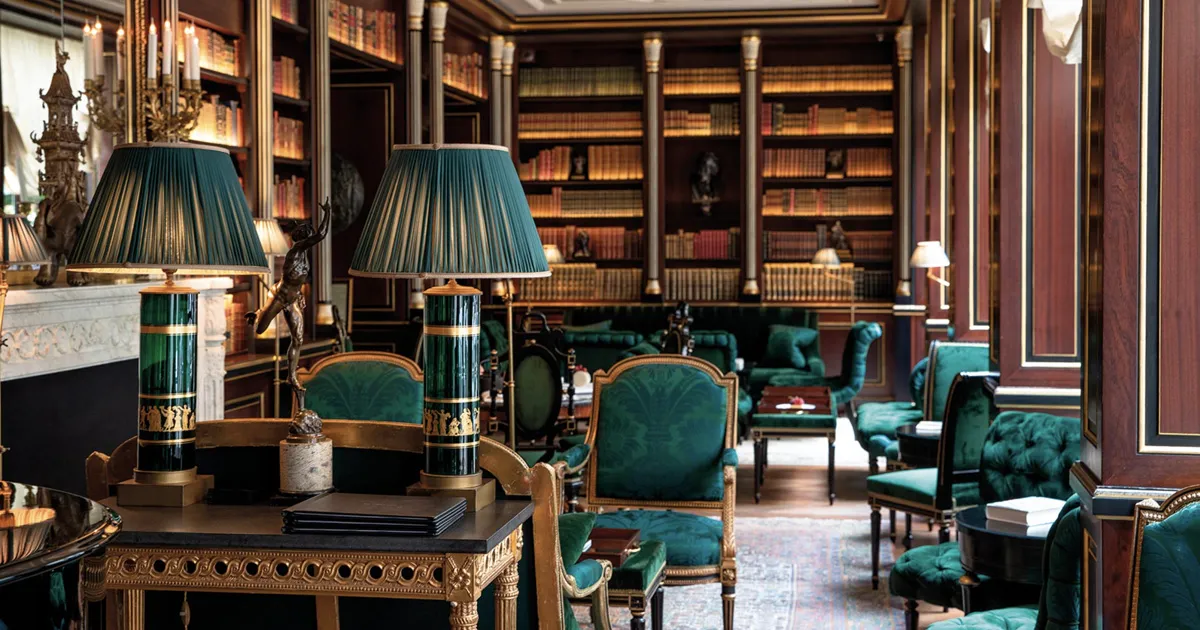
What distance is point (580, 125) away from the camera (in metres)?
11.8

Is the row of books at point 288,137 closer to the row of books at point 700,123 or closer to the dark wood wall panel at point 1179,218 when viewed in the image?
the row of books at point 700,123

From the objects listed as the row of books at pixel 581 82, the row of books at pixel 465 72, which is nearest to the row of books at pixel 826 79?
the row of books at pixel 581 82

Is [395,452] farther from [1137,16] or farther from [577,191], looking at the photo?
[577,191]

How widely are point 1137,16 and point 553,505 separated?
1.76m

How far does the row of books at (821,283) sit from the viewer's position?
1161cm

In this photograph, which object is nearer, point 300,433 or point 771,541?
point 300,433

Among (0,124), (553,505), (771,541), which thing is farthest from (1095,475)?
(0,124)

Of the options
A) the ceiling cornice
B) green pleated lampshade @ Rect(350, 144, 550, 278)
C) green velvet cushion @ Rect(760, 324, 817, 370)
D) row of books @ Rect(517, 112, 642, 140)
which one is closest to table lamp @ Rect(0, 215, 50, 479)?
green pleated lampshade @ Rect(350, 144, 550, 278)

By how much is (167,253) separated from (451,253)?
0.56m

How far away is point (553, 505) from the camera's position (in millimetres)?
2871

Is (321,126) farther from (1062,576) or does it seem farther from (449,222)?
(1062,576)

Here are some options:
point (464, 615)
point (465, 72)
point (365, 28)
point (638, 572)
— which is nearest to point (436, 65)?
point (365, 28)

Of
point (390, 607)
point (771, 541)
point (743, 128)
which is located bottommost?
point (771, 541)

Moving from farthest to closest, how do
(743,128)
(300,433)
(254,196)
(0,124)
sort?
(743,128), (254,196), (0,124), (300,433)
